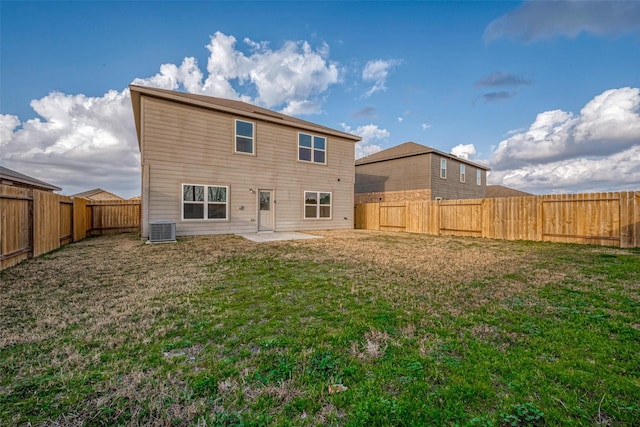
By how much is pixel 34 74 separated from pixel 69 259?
384 inches

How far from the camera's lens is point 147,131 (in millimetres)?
9695

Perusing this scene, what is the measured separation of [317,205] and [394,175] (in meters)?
9.99

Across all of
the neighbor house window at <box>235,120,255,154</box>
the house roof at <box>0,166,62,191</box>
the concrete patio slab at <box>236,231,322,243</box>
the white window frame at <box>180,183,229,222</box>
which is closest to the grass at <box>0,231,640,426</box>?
the concrete patio slab at <box>236,231,322,243</box>

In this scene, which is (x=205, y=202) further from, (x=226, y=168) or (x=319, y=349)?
(x=319, y=349)

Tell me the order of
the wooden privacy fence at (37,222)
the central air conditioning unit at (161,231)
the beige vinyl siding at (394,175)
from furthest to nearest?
the beige vinyl siding at (394,175) < the central air conditioning unit at (161,231) < the wooden privacy fence at (37,222)

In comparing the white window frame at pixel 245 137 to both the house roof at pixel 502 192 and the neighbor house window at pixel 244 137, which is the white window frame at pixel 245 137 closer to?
the neighbor house window at pixel 244 137

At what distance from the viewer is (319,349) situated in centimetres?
221

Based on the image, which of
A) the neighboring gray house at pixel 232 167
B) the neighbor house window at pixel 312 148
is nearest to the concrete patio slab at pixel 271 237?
the neighboring gray house at pixel 232 167

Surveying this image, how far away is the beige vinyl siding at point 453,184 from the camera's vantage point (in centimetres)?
1942

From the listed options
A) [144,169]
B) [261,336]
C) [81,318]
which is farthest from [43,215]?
[261,336]

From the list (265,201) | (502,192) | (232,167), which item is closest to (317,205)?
(265,201)

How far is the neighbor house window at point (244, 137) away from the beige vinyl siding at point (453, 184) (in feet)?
44.2

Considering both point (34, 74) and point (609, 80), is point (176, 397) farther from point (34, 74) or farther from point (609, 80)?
point (609, 80)

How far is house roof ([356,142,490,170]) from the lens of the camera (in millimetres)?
19438
